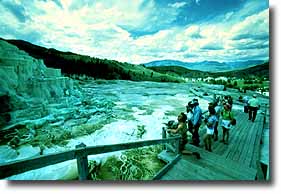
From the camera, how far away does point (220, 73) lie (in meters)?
2.52

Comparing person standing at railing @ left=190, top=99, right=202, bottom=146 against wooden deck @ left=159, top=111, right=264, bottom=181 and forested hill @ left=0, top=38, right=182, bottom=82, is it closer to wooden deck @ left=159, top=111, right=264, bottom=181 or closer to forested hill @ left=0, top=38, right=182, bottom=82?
wooden deck @ left=159, top=111, right=264, bottom=181

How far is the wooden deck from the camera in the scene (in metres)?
1.69

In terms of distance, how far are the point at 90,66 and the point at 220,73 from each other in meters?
2.08

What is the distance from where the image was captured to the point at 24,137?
2.12 meters

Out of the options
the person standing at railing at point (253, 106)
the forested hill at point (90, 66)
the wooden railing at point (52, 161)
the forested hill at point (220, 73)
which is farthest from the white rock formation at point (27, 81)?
the person standing at railing at point (253, 106)

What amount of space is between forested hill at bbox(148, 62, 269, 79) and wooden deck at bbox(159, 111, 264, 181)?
38.1 inches

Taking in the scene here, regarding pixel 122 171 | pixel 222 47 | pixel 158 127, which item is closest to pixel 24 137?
pixel 122 171

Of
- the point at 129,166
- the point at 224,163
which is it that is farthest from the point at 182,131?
the point at 129,166

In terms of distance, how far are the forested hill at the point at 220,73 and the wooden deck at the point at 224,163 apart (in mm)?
968

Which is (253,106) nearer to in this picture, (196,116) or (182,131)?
(196,116)

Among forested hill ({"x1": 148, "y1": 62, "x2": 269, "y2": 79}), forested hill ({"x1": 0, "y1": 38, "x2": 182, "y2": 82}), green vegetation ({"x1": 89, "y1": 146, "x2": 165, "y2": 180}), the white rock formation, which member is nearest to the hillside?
forested hill ({"x1": 148, "y1": 62, "x2": 269, "y2": 79})

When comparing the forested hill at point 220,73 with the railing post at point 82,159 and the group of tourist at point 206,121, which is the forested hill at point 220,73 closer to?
the group of tourist at point 206,121

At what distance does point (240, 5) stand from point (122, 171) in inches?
98.7
